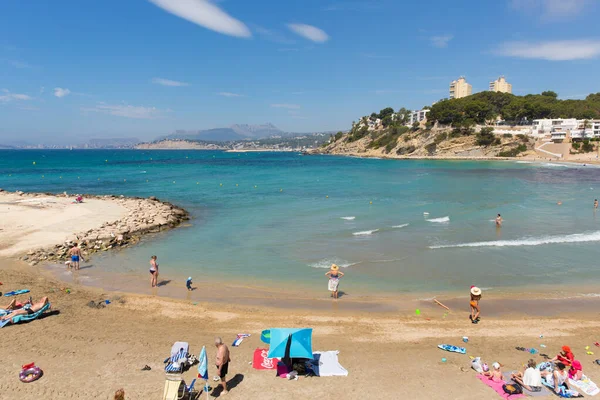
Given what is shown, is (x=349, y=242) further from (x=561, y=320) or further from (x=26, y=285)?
(x=26, y=285)

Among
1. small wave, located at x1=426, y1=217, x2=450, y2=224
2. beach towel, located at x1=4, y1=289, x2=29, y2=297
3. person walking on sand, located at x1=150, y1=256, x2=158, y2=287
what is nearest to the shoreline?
beach towel, located at x1=4, y1=289, x2=29, y2=297

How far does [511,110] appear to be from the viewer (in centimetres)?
12056

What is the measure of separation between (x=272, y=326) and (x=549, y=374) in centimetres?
756

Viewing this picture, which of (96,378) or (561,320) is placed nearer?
(96,378)

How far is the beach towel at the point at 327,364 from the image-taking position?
940 cm

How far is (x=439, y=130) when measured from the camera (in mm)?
122750

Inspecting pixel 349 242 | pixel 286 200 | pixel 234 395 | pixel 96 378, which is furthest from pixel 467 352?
pixel 286 200

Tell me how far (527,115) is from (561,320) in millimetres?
128039

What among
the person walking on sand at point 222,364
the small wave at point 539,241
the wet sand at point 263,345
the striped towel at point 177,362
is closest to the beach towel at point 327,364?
the wet sand at point 263,345

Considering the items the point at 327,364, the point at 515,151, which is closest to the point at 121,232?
the point at 327,364

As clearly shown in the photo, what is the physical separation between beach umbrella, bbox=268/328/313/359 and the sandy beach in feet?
2.11

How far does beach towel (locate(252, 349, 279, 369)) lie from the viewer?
973cm

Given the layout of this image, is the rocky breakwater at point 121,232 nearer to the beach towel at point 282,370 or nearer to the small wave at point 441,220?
the beach towel at point 282,370

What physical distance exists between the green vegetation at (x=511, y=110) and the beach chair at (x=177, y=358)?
122 metres
